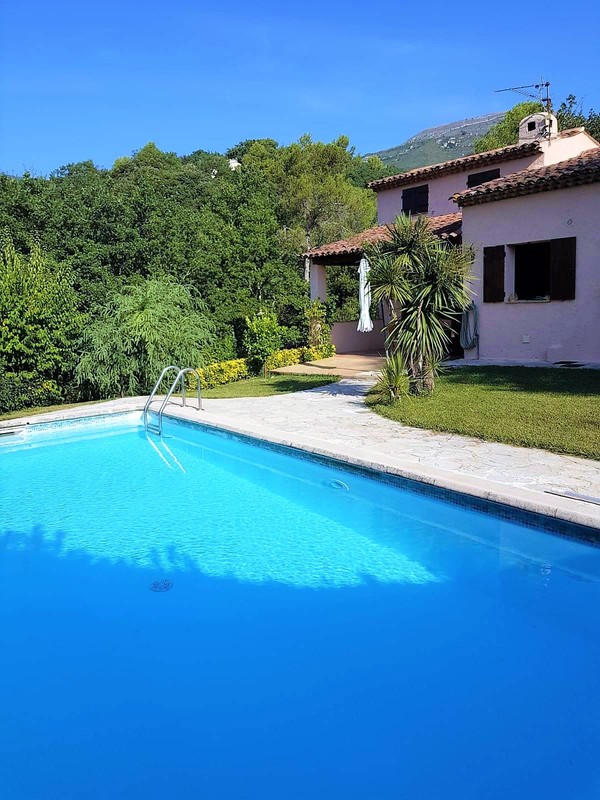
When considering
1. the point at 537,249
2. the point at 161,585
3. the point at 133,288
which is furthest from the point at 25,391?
the point at 537,249

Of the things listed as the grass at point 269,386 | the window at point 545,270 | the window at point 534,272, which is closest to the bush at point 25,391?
the grass at point 269,386

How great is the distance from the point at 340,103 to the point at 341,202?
5.52m

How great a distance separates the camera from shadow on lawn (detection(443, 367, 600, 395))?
1114cm

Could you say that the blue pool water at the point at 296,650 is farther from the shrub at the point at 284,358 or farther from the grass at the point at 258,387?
the shrub at the point at 284,358

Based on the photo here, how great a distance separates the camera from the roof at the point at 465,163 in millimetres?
19172

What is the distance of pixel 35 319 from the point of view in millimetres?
13688

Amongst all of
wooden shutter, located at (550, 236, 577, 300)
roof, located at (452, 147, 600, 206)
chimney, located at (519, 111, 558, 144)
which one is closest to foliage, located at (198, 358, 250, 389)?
roof, located at (452, 147, 600, 206)

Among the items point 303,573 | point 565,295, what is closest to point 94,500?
point 303,573

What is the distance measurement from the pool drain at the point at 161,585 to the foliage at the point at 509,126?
31957mm

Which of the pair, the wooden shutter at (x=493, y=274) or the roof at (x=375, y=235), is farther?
the roof at (x=375, y=235)

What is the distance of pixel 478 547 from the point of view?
19.7 feet

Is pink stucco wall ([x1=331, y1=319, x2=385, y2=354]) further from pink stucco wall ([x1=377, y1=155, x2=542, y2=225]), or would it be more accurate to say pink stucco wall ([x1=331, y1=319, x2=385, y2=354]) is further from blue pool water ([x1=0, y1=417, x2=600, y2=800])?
blue pool water ([x1=0, y1=417, x2=600, y2=800])

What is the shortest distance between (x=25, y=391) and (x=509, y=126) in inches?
1138

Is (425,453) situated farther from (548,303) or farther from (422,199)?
(422,199)
